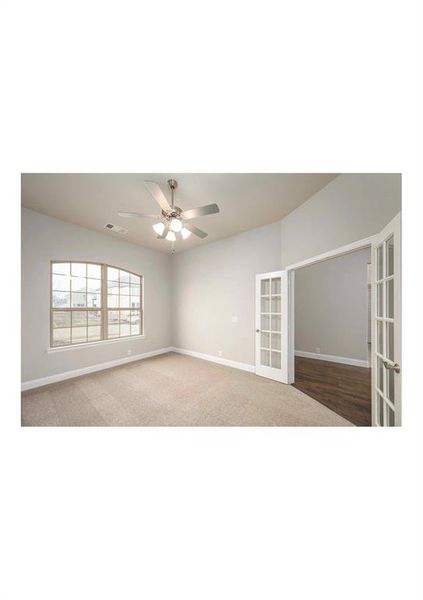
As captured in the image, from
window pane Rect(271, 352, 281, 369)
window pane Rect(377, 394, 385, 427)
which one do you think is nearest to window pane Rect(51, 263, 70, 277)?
window pane Rect(271, 352, 281, 369)

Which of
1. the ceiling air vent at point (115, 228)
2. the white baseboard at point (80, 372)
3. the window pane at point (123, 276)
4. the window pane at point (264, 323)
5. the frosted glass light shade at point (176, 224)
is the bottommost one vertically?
the white baseboard at point (80, 372)

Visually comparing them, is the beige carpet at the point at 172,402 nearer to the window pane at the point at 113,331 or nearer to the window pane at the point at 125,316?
the window pane at the point at 113,331

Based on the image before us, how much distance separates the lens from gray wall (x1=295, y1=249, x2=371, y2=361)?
3963 millimetres

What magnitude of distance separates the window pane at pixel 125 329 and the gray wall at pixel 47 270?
0.64 ft

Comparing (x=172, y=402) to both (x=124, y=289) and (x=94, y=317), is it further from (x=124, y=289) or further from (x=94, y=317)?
(x=124, y=289)

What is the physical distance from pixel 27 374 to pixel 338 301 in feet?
19.2

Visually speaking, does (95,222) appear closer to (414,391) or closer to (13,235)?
(13,235)

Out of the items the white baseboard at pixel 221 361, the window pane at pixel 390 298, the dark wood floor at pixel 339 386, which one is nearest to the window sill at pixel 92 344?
the white baseboard at pixel 221 361

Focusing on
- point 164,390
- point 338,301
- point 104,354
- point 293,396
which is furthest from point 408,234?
point 104,354

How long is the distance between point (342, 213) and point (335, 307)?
2969mm

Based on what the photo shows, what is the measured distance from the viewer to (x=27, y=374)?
285cm

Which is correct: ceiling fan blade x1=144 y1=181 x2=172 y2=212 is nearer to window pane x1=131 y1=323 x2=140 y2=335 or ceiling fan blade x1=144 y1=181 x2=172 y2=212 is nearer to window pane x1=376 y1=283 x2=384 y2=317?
window pane x1=376 y1=283 x2=384 y2=317

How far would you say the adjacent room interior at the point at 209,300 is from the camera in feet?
6.25

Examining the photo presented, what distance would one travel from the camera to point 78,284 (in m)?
3.46
